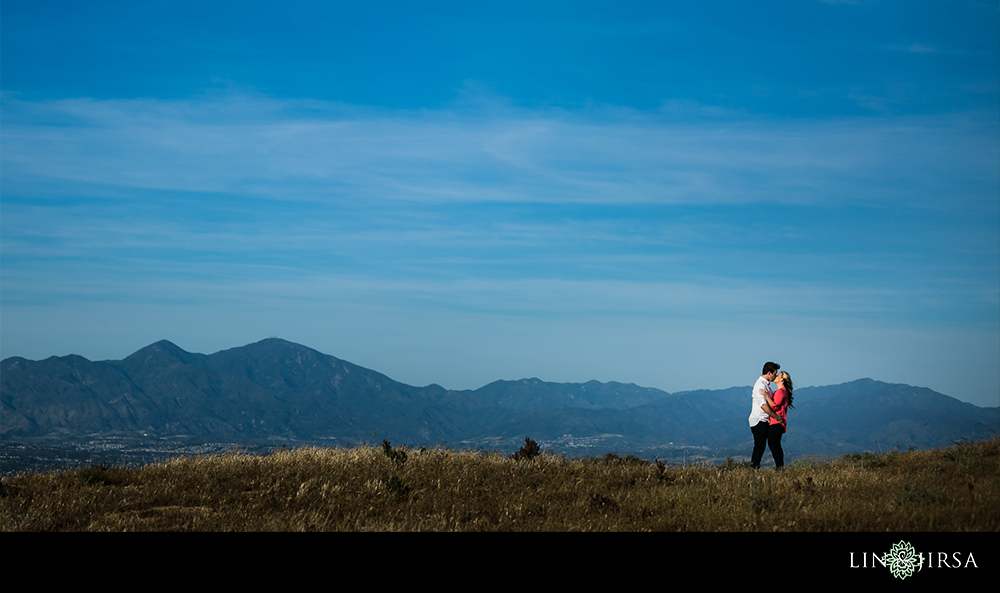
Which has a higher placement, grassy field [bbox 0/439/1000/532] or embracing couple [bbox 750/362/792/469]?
embracing couple [bbox 750/362/792/469]

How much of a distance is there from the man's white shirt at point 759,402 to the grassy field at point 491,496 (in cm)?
138

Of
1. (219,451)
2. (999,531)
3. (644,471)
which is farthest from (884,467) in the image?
(219,451)

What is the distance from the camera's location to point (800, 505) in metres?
9.56

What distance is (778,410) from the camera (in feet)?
49.4

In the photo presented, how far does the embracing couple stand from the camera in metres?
14.9

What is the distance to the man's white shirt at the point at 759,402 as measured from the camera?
49.9ft
